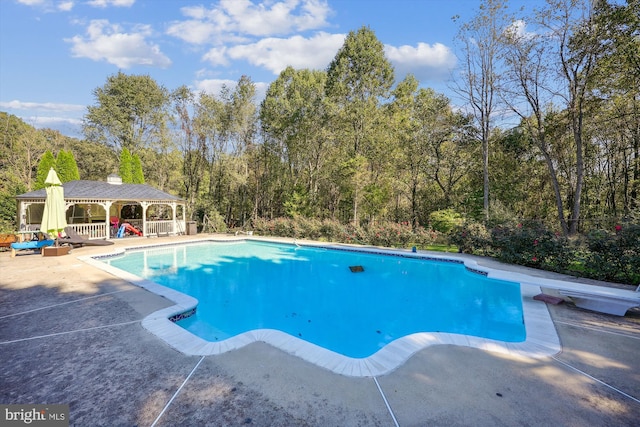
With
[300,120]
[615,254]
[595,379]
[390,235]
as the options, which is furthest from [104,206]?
[615,254]

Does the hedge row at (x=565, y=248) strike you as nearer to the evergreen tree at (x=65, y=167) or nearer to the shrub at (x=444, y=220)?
the shrub at (x=444, y=220)

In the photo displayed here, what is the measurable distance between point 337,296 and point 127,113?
25.1 meters

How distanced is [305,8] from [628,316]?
11949mm

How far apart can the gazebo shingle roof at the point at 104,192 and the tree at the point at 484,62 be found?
16.8m

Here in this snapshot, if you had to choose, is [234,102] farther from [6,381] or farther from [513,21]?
[6,381]

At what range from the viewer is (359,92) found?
53.9 feet

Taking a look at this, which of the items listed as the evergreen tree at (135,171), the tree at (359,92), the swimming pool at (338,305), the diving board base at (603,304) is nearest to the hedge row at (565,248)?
the swimming pool at (338,305)

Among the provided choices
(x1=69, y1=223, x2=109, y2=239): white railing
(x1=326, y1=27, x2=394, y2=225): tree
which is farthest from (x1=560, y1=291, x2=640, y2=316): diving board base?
(x1=69, y1=223, x2=109, y2=239): white railing

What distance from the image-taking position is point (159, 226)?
53.9 ft

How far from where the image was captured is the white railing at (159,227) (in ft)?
52.5

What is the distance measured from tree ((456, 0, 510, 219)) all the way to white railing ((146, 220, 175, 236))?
17.1 meters

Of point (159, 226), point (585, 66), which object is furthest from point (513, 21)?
point (159, 226)

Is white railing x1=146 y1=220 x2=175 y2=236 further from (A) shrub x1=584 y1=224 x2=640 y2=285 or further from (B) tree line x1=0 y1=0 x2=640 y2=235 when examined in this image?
(A) shrub x1=584 y1=224 x2=640 y2=285

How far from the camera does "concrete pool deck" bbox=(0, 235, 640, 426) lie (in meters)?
2.34
